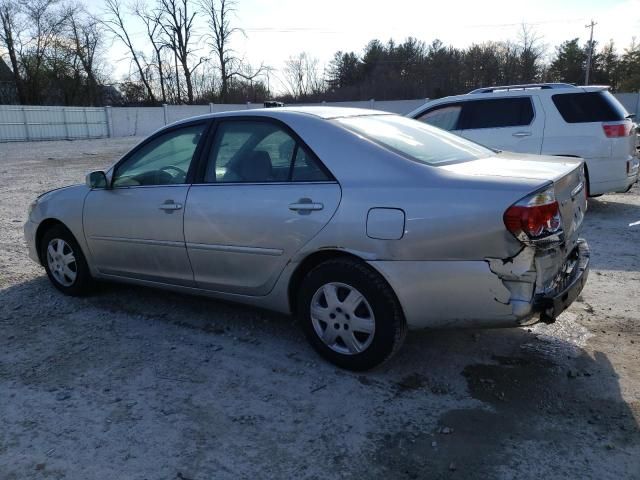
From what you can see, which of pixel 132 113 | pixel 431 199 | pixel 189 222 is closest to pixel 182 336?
pixel 189 222

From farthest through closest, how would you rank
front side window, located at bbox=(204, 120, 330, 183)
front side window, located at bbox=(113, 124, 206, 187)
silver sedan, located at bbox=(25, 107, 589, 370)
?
front side window, located at bbox=(113, 124, 206, 187) → front side window, located at bbox=(204, 120, 330, 183) → silver sedan, located at bbox=(25, 107, 589, 370)

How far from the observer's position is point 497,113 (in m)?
7.97

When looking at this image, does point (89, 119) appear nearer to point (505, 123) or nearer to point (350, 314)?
point (505, 123)

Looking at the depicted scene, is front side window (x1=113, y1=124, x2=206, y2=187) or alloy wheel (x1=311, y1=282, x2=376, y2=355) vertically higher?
front side window (x1=113, y1=124, x2=206, y2=187)

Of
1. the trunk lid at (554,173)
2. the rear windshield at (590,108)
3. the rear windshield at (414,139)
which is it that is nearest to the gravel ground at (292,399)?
the trunk lid at (554,173)

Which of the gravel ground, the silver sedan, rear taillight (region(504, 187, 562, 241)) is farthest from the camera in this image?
the silver sedan

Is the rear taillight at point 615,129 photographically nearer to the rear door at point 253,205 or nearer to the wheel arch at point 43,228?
the rear door at point 253,205

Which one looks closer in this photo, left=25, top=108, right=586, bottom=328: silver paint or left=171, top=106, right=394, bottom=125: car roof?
left=25, top=108, right=586, bottom=328: silver paint

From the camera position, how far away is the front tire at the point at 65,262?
471 centimetres

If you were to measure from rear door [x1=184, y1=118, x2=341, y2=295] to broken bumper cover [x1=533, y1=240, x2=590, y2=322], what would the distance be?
4.20 feet

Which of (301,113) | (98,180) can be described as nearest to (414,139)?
(301,113)

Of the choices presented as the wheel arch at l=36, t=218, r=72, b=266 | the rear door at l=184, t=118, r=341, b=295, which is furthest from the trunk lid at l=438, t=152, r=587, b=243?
the wheel arch at l=36, t=218, r=72, b=266

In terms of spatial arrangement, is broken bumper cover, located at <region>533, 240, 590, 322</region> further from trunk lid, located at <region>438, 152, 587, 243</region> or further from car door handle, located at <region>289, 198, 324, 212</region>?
car door handle, located at <region>289, 198, 324, 212</region>

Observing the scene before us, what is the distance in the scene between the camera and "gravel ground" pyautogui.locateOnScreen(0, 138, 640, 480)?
254cm
